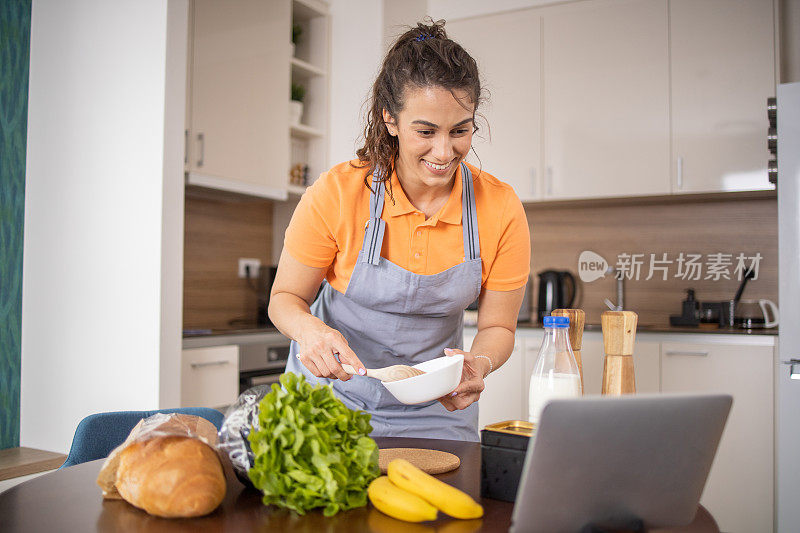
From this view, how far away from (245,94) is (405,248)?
202 cm

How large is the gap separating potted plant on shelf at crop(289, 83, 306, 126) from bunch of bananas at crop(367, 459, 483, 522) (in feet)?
9.98

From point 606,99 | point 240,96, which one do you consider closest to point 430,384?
point 240,96

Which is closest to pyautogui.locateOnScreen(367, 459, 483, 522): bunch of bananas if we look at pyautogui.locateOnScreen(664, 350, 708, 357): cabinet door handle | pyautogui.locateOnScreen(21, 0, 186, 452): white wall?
pyautogui.locateOnScreen(21, 0, 186, 452): white wall

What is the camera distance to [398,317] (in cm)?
165

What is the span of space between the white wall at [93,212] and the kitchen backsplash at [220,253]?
0.60m

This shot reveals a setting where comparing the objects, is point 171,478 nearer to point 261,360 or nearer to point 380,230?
point 380,230

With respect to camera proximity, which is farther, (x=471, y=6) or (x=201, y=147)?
(x=471, y=6)

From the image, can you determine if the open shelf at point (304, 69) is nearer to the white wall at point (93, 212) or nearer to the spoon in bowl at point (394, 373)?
the white wall at point (93, 212)

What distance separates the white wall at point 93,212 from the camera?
2637 mm

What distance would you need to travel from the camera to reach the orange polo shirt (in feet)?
5.06

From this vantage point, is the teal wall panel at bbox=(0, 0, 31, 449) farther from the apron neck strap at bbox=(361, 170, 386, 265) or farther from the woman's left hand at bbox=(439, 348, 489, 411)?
the woman's left hand at bbox=(439, 348, 489, 411)

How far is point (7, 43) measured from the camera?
2.87m

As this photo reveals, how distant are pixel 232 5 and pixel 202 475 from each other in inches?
110

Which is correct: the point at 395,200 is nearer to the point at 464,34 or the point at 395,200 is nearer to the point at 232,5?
the point at 232,5
